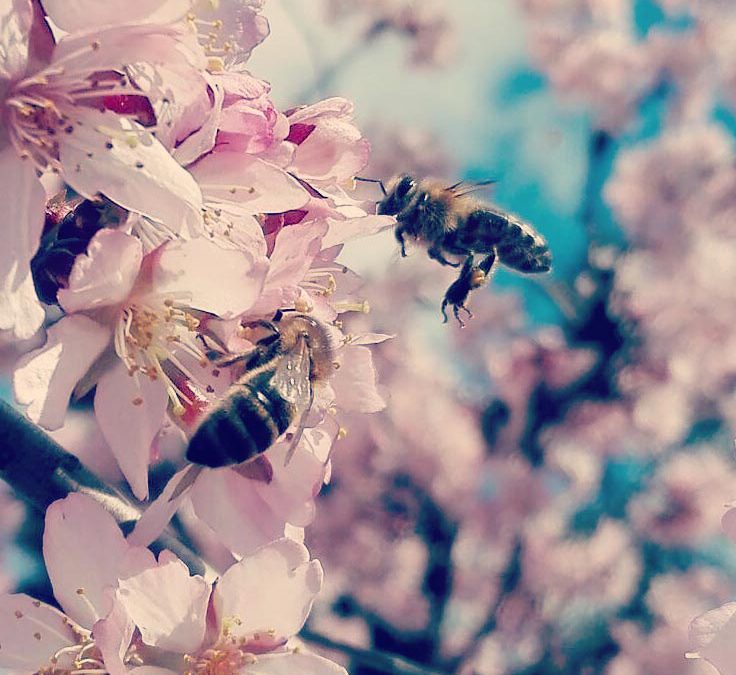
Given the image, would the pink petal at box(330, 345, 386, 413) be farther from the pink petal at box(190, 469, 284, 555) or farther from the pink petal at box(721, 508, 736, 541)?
the pink petal at box(721, 508, 736, 541)

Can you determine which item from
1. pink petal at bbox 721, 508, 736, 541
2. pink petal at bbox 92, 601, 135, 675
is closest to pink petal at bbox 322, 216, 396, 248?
pink petal at bbox 92, 601, 135, 675

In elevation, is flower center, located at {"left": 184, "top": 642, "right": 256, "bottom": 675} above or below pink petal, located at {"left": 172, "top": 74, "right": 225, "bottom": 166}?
below

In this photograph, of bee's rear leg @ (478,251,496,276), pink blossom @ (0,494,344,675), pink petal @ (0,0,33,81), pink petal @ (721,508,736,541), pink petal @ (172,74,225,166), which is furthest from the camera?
bee's rear leg @ (478,251,496,276)

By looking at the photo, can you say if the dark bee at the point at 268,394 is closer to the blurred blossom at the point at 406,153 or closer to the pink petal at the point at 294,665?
the pink petal at the point at 294,665


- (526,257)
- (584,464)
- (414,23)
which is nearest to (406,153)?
(414,23)

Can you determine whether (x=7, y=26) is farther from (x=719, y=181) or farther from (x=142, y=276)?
(x=719, y=181)

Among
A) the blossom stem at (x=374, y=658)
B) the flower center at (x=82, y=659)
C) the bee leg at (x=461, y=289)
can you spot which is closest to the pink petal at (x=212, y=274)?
the flower center at (x=82, y=659)

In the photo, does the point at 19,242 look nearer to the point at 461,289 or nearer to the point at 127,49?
the point at 127,49
